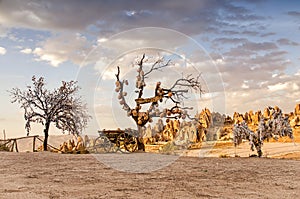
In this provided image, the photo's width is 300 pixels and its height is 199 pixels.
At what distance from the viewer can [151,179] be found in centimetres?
991

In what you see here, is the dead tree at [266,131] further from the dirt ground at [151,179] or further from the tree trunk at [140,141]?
the tree trunk at [140,141]

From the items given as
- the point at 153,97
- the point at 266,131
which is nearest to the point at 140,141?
the point at 153,97

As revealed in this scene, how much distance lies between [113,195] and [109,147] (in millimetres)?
12389

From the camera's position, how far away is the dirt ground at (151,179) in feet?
26.4

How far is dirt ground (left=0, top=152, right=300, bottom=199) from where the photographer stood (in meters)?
8.04

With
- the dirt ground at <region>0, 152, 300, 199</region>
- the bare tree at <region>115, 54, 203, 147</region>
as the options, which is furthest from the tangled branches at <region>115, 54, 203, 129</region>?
the dirt ground at <region>0, 152, 300, 199</region>

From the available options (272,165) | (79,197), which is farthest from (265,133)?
(79,197)

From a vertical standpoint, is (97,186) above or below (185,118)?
below

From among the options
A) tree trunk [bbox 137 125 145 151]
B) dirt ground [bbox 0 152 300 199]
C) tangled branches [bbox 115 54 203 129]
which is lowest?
dirt ground [bbox 0 152 300 199]

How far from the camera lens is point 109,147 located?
20000mm

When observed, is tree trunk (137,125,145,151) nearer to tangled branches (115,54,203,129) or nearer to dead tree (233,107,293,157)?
tangled branches (115,54,203,129)

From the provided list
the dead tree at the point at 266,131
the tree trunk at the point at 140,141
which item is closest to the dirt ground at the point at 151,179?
the dead tree at the point at 266,131

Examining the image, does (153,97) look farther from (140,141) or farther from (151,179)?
(151,179)

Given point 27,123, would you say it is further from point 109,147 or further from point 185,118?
point 185,118
